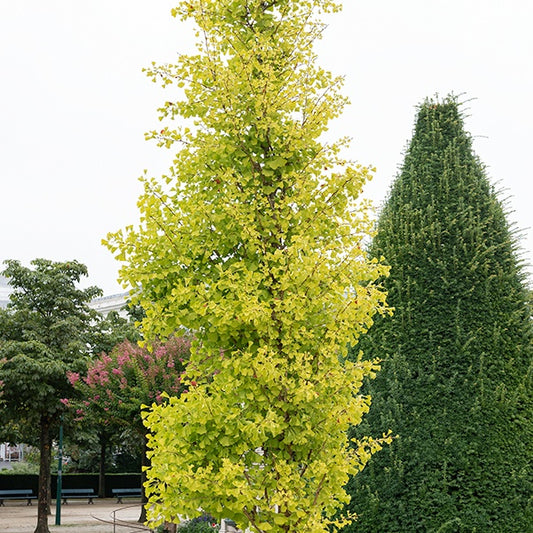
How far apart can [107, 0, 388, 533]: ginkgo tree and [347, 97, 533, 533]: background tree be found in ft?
3.70

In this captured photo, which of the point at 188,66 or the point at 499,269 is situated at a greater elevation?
the point at 188,66

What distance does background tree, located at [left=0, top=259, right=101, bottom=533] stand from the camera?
22.9 meters

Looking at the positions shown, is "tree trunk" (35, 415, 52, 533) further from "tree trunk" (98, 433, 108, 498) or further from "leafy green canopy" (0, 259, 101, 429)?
"tree trunk" (98, 433, 108, 498)

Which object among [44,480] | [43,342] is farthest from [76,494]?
[43,342]

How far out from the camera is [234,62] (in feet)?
23.6

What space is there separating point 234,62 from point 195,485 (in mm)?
3970

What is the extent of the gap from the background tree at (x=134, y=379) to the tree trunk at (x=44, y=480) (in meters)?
4.09

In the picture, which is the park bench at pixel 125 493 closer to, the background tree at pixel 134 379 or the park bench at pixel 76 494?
the park bench at pixel 76 494

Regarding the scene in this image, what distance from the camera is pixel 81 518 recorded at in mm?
29109

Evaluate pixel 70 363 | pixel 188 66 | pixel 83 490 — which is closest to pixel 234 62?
pixel 188 66

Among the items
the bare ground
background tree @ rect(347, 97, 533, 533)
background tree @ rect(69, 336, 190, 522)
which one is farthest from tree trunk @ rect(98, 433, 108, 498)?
background tree @ rect(347, 97, 533, 533)

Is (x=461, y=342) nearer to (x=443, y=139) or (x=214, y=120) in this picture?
(x=443, y=139)

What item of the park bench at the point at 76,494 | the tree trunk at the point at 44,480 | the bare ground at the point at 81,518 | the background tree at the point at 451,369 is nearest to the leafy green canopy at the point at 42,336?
the tree trunk at the point at 44,480

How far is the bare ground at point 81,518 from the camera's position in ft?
80.5
